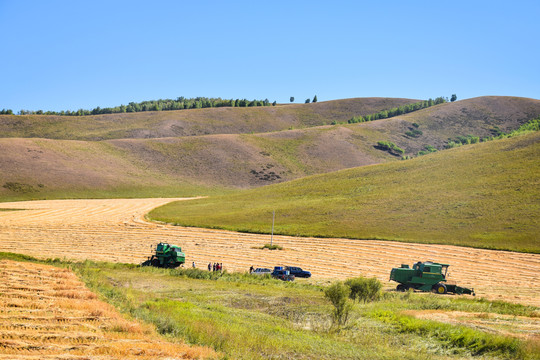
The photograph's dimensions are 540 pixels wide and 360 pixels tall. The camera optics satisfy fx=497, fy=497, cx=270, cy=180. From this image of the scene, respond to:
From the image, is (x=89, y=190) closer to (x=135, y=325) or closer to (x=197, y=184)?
(x=197, y=184)

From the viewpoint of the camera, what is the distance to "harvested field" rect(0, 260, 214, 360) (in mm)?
14992

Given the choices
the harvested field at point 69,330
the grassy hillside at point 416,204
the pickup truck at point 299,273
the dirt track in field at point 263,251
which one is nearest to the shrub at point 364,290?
the dirt track in field at point 263,251

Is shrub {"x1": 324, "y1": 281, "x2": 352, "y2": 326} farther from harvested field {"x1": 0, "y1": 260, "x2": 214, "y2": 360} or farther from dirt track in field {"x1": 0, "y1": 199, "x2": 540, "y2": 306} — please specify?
dirt track in field {"x1": 0, "y1": 199, "x2": 540, "y2": 306}

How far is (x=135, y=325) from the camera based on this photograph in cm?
1830

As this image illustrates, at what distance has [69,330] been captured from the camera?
17391 millimetres

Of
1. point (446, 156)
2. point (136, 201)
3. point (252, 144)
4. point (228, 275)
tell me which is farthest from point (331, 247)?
point (252, 144)

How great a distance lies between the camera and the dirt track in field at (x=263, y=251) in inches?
1820

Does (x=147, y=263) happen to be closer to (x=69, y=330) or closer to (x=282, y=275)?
(x=282, y=275)

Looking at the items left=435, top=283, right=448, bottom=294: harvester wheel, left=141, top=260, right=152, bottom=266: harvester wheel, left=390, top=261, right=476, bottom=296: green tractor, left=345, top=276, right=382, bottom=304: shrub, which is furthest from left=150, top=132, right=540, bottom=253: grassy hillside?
left=345, top=276, right=382, bottom=304: shrub

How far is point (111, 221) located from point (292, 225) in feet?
97.5

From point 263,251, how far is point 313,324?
36027 millimetres

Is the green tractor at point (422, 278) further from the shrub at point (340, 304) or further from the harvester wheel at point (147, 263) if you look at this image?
the harvester wheel at point (147, 263)

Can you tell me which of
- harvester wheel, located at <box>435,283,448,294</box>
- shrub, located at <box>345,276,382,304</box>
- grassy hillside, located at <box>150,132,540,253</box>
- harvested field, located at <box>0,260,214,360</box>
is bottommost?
harvester wheel, located at <box>435,283,448,294</box>

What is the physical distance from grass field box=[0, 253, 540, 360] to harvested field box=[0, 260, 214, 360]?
1.14m
